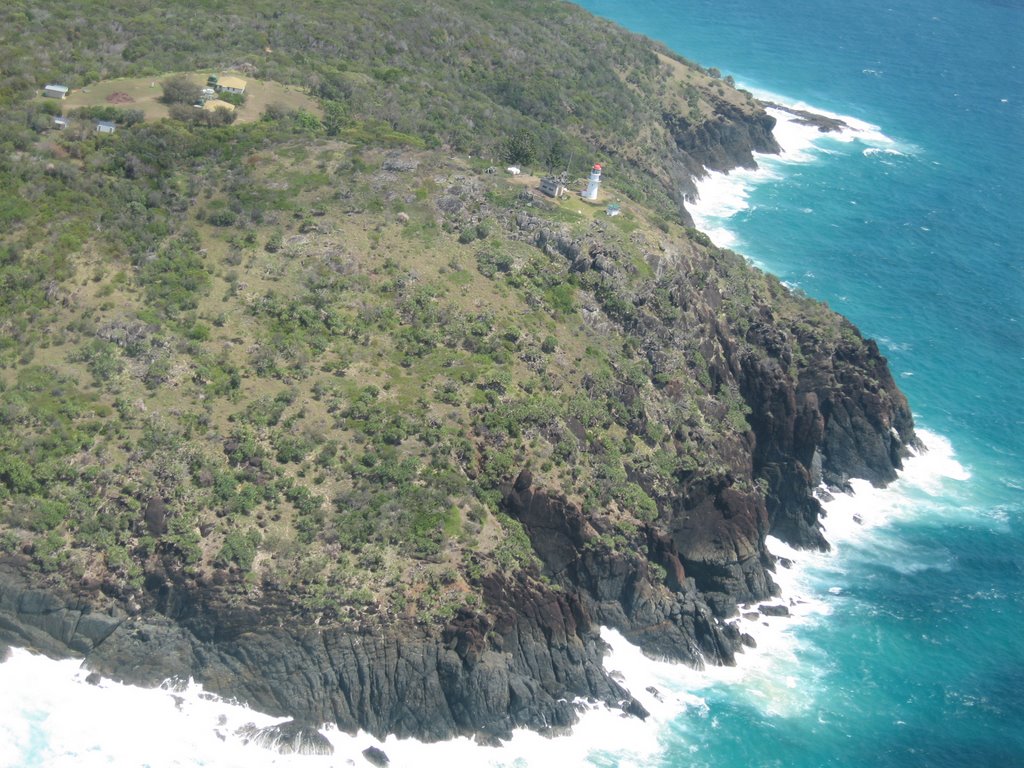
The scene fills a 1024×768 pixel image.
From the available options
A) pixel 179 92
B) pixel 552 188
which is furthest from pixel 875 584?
pixel 179 92

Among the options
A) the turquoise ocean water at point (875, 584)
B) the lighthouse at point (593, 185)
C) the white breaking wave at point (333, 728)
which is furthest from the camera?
the lighthouse at point (593, 185)

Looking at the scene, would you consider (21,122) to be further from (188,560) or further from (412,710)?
(412,710)

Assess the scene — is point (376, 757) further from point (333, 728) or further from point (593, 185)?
point (593, 185)

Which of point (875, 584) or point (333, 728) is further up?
point (875, 584)

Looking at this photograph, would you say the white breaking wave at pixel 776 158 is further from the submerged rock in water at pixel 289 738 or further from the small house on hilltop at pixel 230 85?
the submerged rock in water at pixel 289 738

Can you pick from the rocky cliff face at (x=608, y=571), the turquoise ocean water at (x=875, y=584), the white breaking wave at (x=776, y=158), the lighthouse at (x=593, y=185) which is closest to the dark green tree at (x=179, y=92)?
the rocky cliff face at (x=608, y=571)

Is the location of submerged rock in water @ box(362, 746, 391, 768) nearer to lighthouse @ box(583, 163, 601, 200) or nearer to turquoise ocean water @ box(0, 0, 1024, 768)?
turquoise ocean water @ box(0, 0, 1024, 768)

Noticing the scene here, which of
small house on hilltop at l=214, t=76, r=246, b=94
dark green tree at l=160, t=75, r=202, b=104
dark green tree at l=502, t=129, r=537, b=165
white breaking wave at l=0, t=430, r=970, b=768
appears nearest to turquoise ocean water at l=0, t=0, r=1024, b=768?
white breaking wave at l=0, t=430, r=970, b=768
